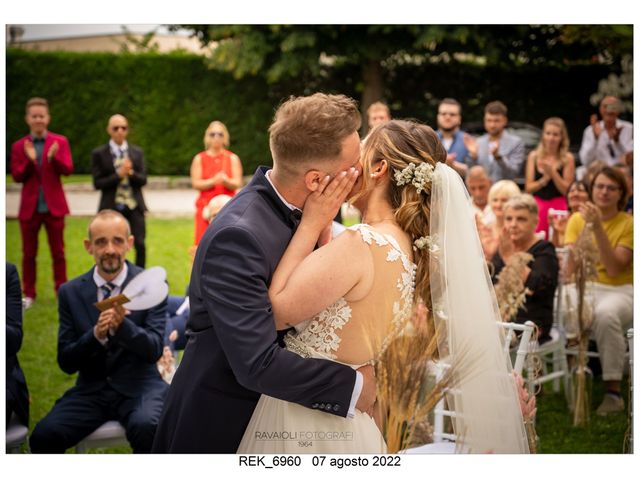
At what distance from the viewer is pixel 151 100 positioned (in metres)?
16.1

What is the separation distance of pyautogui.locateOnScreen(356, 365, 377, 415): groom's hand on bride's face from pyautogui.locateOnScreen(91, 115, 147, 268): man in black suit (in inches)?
246

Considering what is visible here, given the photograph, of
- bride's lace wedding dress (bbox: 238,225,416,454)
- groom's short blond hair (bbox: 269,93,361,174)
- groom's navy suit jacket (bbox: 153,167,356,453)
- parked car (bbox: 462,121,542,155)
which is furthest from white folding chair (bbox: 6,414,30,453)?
parked car (bbox: 462,121,542,155)

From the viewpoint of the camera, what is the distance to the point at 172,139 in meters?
16.2

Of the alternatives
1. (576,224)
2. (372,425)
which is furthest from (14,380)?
(576,224)

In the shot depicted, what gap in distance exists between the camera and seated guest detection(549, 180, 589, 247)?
634cm

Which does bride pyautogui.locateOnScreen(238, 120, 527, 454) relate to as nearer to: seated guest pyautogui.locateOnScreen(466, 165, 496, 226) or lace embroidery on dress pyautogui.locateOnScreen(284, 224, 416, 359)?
lace embroidery on dress pyautogui.locateOnScreen(284, 224, 416, 359)

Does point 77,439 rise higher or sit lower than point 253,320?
lower

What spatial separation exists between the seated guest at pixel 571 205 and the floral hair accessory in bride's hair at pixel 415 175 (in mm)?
3474

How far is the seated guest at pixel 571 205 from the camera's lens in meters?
6.34

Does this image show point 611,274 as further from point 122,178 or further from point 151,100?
point 151,100

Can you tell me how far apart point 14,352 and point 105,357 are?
1.55ft
